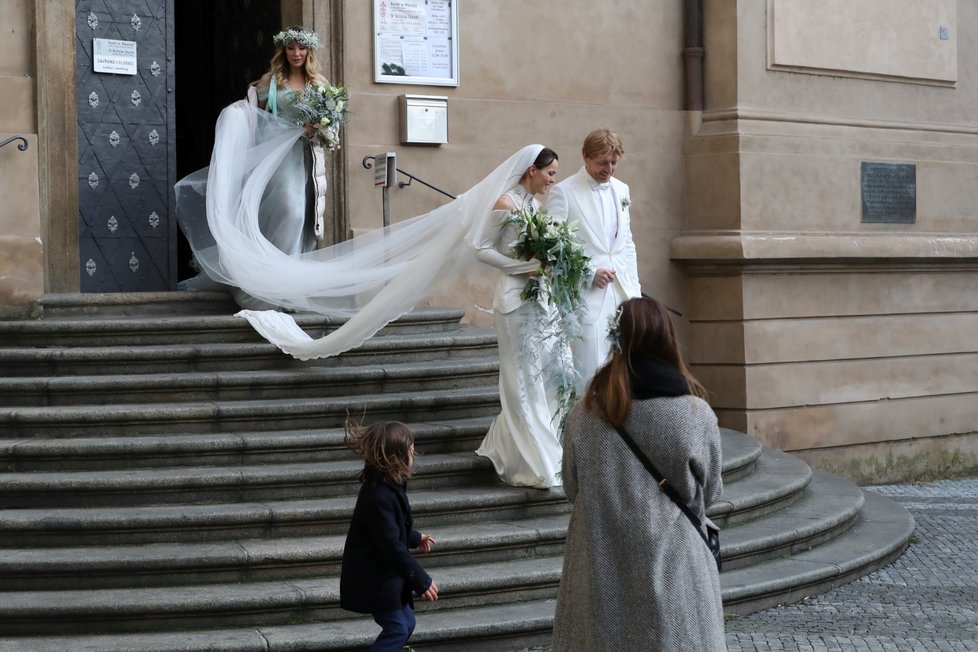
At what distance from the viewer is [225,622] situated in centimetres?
621

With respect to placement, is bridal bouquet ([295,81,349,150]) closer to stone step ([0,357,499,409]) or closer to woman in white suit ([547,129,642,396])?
stone step ([0,357,499,409])

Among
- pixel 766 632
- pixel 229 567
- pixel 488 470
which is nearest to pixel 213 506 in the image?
pixel 229 567

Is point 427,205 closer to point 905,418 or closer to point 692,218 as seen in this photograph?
point 692,218

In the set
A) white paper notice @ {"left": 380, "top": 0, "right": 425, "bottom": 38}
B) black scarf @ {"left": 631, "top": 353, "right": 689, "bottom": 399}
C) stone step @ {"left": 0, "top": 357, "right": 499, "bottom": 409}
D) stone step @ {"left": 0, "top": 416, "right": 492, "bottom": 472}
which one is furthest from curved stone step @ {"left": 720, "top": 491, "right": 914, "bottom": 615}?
white paper notice @ {"left": 380, "top": 0, "right": 425, "bottom": 38}

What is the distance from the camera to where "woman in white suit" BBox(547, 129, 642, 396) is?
7895mm

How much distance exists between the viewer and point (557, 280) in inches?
297

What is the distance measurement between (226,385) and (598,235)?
7.81ft

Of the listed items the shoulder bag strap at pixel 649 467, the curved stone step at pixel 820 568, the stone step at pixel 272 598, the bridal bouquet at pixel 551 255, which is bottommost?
the curved stone step at pixel 820 568

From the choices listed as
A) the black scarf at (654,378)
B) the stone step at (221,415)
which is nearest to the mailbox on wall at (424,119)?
the stone step at (221,415)

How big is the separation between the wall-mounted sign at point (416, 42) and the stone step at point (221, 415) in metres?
3.38

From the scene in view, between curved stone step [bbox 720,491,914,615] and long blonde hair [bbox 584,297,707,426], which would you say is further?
curved stone step [bbox 720,491,914,615]

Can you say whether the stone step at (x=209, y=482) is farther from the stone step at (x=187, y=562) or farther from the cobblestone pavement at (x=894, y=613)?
the cobblestone pavement at (x=894, y=613)

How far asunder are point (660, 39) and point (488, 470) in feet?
18.3

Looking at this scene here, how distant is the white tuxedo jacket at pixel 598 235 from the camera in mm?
8044
